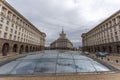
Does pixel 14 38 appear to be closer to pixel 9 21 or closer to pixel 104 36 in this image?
pixel 9 21

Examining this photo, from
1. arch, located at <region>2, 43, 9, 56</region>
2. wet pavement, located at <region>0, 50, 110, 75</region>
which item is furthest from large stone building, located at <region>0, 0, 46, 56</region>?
wet pavement, located at <region>0, 50, 110, 75</region>

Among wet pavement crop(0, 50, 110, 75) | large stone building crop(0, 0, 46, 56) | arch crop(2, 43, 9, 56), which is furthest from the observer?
large stone building crop(0, 0, 46, 56)

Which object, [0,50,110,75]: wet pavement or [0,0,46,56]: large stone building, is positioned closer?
[0,50,110,75]: wet pavement

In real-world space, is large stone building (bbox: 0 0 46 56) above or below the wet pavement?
above

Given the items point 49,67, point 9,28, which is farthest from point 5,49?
point 49,67

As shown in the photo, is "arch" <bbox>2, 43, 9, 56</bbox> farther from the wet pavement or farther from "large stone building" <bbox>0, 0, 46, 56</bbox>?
the wet pavement

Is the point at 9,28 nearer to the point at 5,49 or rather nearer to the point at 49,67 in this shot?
the point at 5,49

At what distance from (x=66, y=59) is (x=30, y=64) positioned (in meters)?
3.95

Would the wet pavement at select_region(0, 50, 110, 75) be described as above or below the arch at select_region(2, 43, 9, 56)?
below

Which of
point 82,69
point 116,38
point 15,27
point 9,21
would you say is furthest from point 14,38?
point 116,38

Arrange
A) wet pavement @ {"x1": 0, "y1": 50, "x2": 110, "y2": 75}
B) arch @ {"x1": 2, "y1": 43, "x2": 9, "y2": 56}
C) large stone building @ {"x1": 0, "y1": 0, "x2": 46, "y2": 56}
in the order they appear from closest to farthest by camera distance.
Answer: wet pavement @ {"x1": 0, "y1": 50, "x2": 110, "y2": 75}
arch @ {"x1": 2, "y1": 43, "x2": 9, "y2": 56}
large stone building @ {"x1": 0, "y1": 0, "x2": 46, "y2": 56}

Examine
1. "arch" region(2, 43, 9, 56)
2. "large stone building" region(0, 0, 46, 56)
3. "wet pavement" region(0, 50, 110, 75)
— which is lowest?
"wet pavement" region(0, 50, 110, 75)

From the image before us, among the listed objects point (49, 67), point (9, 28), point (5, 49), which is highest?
point (9, 28)

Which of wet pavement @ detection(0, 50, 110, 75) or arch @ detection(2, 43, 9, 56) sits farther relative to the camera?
arch @ detection(2, 43, 9, 56)
